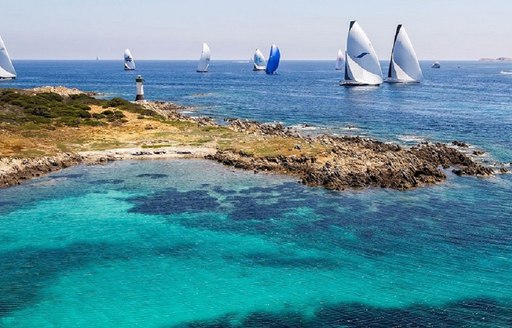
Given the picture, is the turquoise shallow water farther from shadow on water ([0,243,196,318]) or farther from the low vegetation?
the low vegetation

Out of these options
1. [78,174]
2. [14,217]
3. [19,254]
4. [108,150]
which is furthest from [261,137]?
[19,254]

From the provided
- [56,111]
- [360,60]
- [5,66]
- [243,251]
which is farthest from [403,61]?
[243,251]

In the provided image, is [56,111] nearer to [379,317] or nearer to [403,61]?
[379,317]

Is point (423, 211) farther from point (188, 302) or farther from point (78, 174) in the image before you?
point (78, 174)

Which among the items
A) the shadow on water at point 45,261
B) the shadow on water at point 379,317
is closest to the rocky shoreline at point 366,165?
the shadow on water at point 45,261

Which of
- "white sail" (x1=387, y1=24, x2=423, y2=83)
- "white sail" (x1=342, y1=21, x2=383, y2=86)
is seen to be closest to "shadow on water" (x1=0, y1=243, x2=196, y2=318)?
"white sail" (x1=342, y1=21, x2=383, y2=86)

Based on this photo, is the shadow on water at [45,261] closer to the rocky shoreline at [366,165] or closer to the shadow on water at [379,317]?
the shadow on water at [379,317]

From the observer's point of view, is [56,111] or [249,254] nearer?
[249,254]
